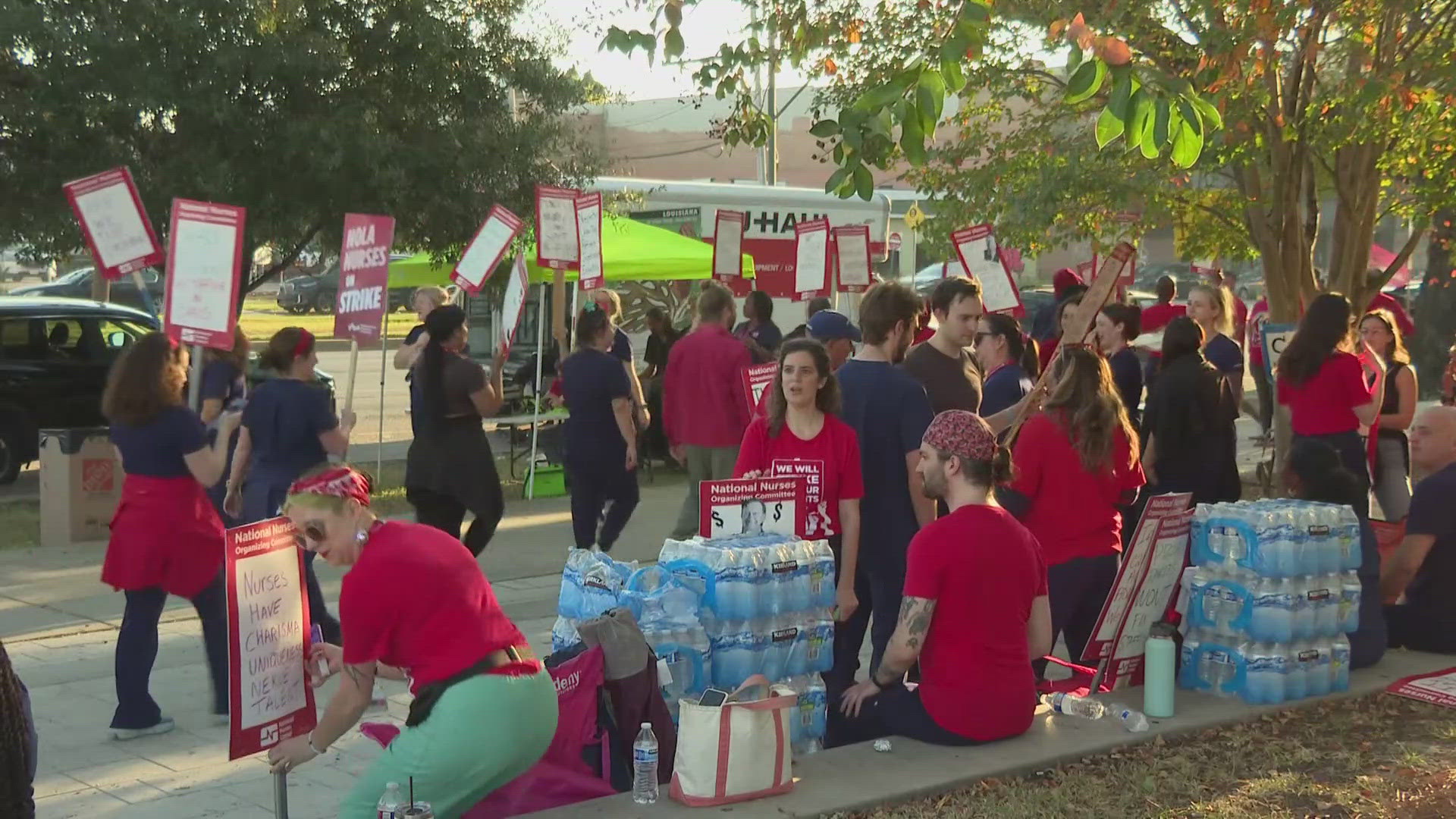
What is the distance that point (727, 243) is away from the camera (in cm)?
1638

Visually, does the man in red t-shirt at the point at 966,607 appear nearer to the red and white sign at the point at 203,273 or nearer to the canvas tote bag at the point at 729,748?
the canvas tote bag at the point at 729,748

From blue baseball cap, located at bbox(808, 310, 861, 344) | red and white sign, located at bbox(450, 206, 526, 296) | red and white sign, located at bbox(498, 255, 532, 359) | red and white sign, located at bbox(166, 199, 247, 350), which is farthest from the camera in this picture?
red and white sign, located at bbox(498, 255, 532, 359)

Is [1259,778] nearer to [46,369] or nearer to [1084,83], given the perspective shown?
[1084,83]

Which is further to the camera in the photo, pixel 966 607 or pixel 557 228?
pixel 557 228

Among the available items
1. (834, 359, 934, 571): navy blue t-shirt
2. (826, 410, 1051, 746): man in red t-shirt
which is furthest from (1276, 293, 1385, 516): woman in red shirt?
(826, 410, 1051, 746): man in red t-shirt

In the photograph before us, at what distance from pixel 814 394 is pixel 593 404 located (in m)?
3.53

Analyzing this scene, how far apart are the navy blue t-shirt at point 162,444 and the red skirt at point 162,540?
0.04 metres

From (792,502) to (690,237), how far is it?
17002 mm

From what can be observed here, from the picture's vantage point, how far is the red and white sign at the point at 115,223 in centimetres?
930

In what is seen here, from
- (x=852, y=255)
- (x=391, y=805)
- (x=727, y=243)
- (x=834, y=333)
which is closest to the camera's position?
(x=391, y=805)

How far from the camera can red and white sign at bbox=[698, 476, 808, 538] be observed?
620cm

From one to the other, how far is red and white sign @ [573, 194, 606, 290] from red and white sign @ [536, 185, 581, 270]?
59 millimetres

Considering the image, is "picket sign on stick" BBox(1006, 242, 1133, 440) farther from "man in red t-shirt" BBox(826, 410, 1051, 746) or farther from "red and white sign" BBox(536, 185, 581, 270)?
"red and white sign" BBox(536, 185, 581, 270)

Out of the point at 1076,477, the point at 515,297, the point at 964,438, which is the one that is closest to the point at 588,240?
the point at 515,297
